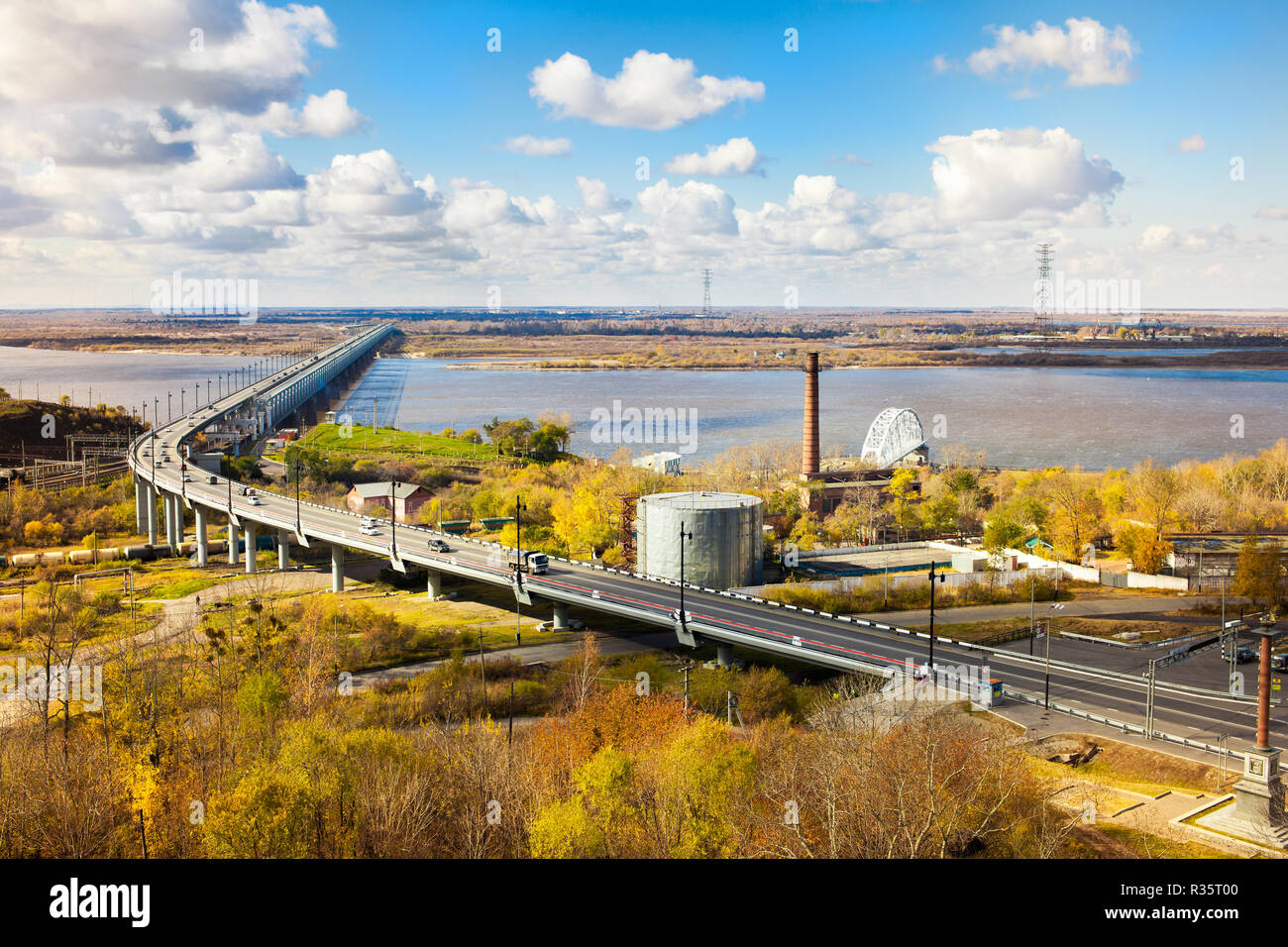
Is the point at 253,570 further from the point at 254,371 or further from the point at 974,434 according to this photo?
the point at 254,371

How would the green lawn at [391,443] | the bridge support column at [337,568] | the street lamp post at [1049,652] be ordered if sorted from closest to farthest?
the street lamp post at [1049,652], the bridge support column at [337,568], the green lawn at [391,443]

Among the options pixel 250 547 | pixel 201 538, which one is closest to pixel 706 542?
pixel 250 547

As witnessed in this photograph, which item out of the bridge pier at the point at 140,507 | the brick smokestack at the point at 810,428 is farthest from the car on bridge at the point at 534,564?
the bridge pier at the point at 140,507

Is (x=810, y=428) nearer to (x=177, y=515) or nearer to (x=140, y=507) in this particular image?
(x=177, y=515)

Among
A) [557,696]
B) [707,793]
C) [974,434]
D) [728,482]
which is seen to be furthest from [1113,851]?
[974,434]

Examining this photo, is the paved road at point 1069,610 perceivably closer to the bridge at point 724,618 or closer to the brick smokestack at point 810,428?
the bridge at point 724,618
